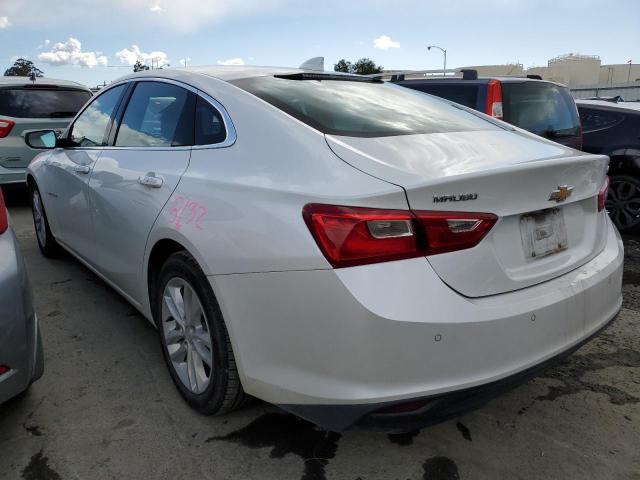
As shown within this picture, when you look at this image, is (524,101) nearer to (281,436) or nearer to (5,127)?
(281,436)

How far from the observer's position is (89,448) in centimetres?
231

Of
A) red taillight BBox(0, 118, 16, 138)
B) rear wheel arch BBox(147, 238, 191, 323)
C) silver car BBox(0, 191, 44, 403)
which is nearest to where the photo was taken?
silver car BBox(0, 191, 44, 403)

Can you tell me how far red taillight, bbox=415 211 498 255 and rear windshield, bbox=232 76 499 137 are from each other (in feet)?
Answer: 1.76

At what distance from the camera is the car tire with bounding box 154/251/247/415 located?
7.27 feet

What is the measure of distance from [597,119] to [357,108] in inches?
198

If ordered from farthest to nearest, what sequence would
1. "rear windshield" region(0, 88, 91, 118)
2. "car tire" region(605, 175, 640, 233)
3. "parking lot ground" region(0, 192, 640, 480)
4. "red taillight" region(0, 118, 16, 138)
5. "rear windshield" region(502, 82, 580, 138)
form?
"rear windshield" region(0, 88, 91, 118), "red taillight" region(0, 118, 16, 138), "car tire" region(605, 175, 640, 233), "rear windshield" region(502, 82, 580, 138), "parking lot ground" region(0, 192, 640, 480)

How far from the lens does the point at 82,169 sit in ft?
11.6

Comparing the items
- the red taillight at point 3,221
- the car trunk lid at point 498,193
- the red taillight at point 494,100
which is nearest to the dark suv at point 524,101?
the red taillight at point 494,100

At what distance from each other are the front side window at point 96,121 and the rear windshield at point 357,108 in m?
1.37

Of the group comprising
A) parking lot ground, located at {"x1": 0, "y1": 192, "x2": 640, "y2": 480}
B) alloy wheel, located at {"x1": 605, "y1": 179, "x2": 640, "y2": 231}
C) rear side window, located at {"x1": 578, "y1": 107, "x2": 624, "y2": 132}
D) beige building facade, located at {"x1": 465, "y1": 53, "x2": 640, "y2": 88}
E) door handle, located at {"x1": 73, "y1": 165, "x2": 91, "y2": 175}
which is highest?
beige building facade, located at {"x1": 465, "y1": 53, "x2": 640, "y2": 88}

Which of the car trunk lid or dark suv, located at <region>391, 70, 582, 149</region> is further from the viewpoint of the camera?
dark suv, located at <region>391, 70, 582, 149</region>

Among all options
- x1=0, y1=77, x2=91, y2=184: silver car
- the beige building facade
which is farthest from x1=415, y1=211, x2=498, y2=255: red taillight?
the beige building facade

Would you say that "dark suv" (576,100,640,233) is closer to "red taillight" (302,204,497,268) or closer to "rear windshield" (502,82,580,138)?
"rear windshield" (502,82,580,138)

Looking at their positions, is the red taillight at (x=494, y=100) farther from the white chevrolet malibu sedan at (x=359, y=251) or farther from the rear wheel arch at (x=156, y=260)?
the rear wheel arch at (x=156, y=260)
